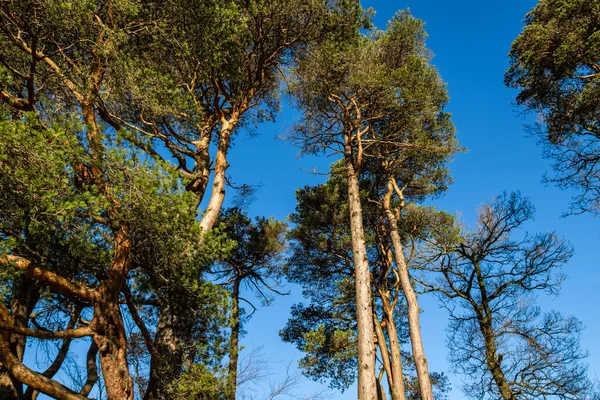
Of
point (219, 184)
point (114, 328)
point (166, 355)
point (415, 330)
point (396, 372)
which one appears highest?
point (219, 184)

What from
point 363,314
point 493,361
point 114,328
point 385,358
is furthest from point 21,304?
point 493,361

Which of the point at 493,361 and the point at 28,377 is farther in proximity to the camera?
the point at 493,361

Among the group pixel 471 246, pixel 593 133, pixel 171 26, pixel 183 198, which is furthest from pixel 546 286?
pixel 171 26

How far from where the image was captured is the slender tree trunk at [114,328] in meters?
4.96

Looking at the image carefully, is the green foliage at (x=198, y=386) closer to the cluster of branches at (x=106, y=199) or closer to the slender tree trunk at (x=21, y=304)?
the cluster of branches at (x=106, y=199)

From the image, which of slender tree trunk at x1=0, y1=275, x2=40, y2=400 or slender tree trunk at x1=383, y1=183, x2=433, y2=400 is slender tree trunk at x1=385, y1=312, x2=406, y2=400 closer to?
slender tree trunk at x1=383, y1=183, x2=433, y2=400

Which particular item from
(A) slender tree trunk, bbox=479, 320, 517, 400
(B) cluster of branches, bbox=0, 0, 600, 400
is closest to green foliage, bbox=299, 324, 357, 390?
(B) cluster of branches, bbox=0, 0, 600, 400

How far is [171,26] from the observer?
758 cm

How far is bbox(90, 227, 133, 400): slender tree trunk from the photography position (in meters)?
4.96

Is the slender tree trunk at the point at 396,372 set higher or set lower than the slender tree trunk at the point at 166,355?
higher

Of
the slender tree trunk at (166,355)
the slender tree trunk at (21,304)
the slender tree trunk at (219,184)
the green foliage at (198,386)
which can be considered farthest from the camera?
the slender tree trunk at (219,184)

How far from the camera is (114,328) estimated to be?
5254 millimetres

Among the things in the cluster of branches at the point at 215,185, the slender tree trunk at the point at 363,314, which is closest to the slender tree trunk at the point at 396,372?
the cluster of branches at the point at 215,185

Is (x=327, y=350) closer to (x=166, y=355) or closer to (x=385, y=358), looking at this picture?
(x=385, y=358)
